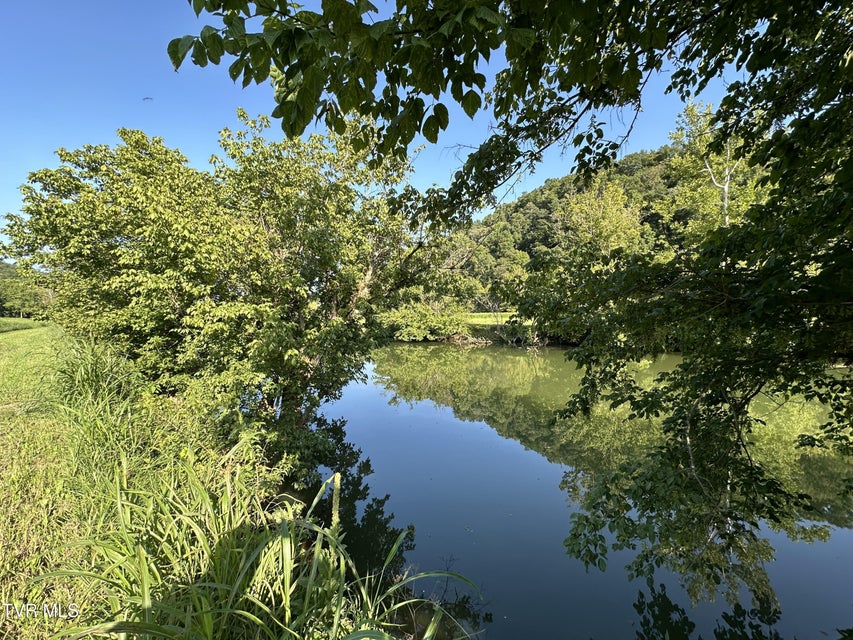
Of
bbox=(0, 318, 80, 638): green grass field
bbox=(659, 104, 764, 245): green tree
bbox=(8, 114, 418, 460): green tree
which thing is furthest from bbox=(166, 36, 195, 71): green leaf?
bbox=(659, 104, 764, 245): green tree

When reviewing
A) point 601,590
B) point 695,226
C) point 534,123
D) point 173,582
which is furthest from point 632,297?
point 695,226

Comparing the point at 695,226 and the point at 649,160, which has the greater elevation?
the point at 649,160

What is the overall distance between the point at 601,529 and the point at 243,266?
6.73 meters

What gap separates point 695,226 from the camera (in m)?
16.7

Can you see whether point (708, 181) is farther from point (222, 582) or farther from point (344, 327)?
point (222, 582)

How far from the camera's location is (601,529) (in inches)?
163

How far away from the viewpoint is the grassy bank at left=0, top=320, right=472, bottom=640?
1555 mm

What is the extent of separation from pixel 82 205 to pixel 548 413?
13117 millimetres

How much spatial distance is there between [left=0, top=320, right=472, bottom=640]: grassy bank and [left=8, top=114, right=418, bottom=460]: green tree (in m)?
1.77

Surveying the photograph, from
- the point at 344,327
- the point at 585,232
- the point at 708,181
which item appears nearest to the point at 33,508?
the point at 344,327

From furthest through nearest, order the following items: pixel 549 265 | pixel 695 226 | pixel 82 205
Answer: pixel 695 226 < pixel 82 205 < pixel 549 265

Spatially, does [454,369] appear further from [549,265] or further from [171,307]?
[549,265]

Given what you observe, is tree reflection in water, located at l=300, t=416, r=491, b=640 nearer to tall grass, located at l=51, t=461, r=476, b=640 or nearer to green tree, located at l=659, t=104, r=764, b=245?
tall grass, located at l=51, t=461, r=476, b=640

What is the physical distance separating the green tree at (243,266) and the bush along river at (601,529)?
309 centimetres
